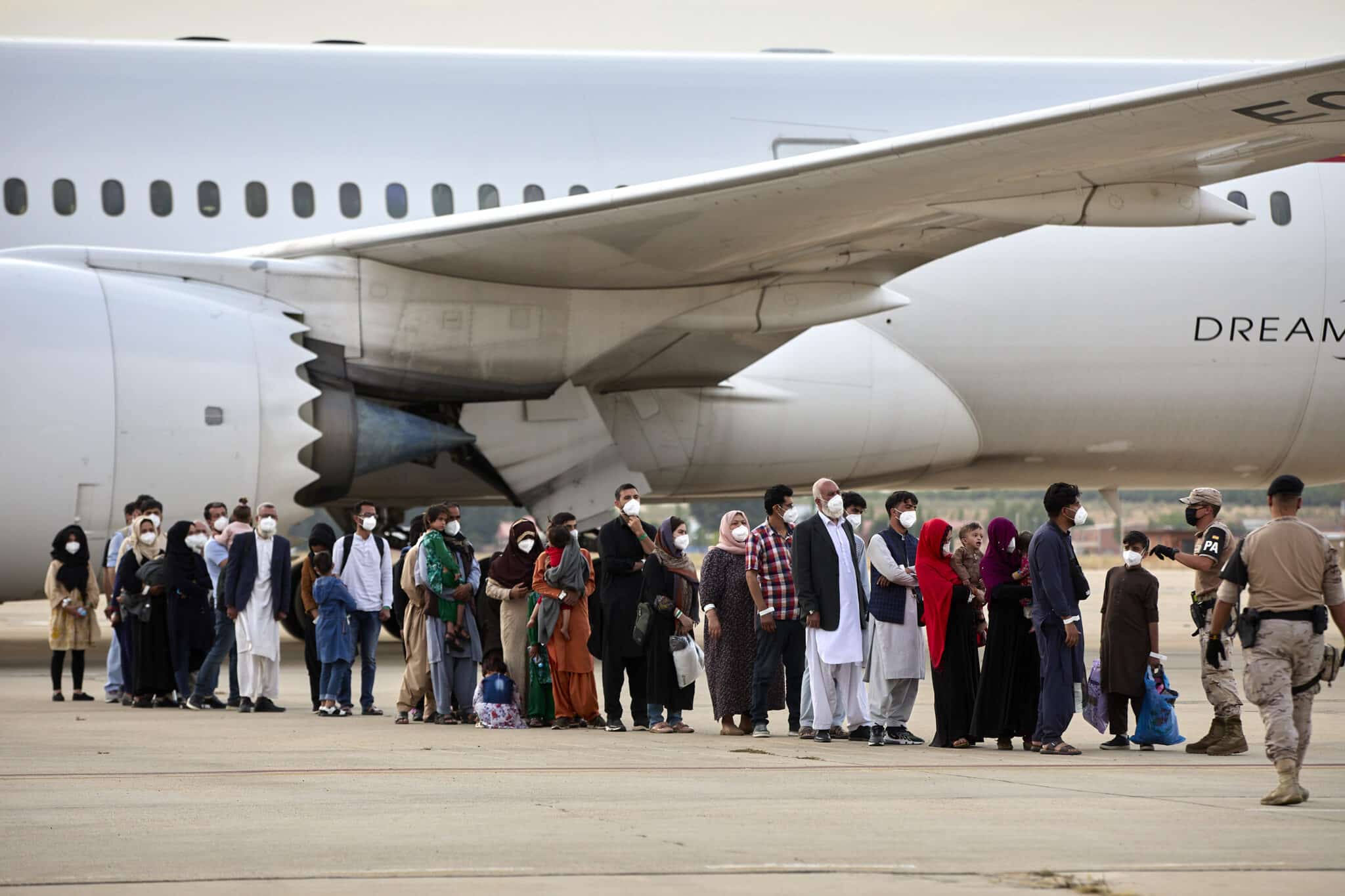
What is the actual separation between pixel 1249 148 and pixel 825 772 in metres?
6.45

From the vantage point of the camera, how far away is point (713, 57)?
55.0 ft

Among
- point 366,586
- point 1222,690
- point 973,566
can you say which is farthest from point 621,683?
point 1222,690

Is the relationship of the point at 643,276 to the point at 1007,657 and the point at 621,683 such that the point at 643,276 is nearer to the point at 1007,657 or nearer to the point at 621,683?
the point at 621,683

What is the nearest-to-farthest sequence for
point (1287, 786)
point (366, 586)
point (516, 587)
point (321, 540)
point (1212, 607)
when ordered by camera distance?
point (1287, 786)
point (1212, 607)
point (516, 587)
point (366, 586)
point (321, 540)

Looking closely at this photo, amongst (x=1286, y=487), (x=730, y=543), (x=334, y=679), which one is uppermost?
(x=1286, y=487)

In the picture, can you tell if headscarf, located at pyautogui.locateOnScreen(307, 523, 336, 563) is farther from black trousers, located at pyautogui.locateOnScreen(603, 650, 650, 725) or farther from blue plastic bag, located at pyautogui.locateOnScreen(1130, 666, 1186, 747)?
blue plastic bag, located at pyautogui.locateOnScreen(1130, 666, 1186, 747)

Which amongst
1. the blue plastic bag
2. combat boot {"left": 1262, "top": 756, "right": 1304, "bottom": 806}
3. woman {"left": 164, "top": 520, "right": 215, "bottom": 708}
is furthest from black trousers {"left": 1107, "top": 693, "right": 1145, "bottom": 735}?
woman {"left": 164, "top": 520, "right": 215, "bottom": 708}

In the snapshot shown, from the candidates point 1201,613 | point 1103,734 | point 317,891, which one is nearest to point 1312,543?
point 1201,613

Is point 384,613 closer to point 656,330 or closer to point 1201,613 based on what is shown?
point 656,330

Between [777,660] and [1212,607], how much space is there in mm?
2525

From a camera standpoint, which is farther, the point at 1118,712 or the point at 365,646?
the point at 365,646

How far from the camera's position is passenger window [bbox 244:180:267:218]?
15.5m

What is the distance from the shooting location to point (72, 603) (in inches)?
509

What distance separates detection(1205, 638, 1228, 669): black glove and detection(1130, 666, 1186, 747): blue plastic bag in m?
0.82
